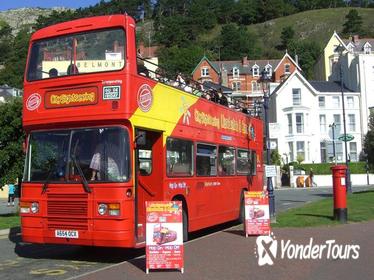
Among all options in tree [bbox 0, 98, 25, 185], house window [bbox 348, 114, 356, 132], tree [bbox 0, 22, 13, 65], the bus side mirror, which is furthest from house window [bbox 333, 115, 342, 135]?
tree [bbox 0, 22, 13, 65]

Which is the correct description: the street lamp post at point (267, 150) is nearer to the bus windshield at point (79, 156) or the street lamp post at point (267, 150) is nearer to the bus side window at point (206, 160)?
the bus side window at point (206, 160)

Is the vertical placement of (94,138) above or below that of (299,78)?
below

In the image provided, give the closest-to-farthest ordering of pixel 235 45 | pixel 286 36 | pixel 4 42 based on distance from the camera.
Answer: pixel 235 45 < pixel 286 36 < pixel 4 42

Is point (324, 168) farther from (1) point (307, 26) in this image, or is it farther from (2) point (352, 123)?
(1) point (307, 26)

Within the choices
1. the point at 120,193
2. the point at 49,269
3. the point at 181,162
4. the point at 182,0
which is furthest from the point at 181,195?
the point at 182,0

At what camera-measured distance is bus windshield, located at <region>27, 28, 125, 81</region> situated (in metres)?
11.5

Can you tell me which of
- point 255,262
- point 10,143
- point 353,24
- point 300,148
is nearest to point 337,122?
point 300,148

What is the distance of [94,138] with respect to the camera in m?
11.2

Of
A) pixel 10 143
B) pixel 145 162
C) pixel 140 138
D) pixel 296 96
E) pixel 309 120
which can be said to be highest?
pixel 296 96

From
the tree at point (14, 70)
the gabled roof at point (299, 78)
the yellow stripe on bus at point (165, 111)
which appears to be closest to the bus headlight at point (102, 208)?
the yellow stripe on bus at point (165, 111)

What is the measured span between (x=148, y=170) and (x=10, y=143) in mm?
12259

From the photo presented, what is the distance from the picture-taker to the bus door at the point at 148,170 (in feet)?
38.5

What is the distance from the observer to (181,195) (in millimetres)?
13414

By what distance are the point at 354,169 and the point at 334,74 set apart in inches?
1474
